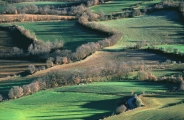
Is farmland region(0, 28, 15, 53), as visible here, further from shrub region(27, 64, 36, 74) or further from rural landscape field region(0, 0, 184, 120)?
shrub region(27, 64, 36, 74)

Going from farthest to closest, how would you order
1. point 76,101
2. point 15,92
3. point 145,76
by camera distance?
point 145,76 → point 15,92 → point 76,101

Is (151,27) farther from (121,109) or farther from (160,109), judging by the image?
(160,109)

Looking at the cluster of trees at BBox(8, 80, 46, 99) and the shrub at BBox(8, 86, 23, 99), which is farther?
the cluster of trees at BBox(8, 80, 46, 99)

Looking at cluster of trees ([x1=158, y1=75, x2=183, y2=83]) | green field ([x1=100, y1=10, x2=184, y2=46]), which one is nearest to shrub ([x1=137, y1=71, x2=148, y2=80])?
cluster of trees ([x1=158, y1=75, x2=183, y2=83])

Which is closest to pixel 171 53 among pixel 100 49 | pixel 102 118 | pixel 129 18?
pixel 100 49

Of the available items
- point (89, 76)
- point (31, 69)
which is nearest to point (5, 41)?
point (31, 69)

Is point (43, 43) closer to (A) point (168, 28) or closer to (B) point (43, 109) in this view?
(A) point (168, 28)
